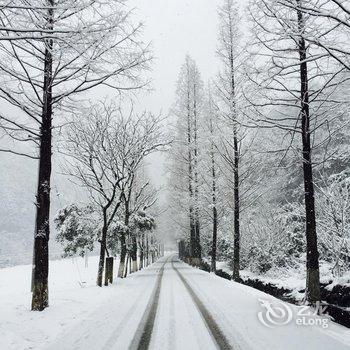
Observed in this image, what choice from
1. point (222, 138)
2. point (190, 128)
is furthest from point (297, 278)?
point (190, 128)

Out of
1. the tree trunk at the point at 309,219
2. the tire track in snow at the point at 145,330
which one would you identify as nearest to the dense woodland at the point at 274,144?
the tree trunk at the point at 309,219

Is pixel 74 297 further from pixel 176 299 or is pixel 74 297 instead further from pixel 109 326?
pixel 109 326

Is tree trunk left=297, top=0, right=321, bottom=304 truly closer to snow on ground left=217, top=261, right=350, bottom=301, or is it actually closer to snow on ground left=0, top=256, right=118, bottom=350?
snow on ground left=217, top=261, right=350, bottom=301

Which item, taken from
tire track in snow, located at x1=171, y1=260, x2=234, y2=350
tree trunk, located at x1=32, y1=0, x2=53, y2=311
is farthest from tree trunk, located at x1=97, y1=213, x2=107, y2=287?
tree trunk, located at x1=32, y1=0, x2=53, y2=311

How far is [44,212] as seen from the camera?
956 centimetres

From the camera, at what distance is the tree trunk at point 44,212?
934 centimetres

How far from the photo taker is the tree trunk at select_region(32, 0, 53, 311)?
934 cm

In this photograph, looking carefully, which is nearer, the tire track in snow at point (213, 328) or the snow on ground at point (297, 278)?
the tire track in snow at point (213, 328)

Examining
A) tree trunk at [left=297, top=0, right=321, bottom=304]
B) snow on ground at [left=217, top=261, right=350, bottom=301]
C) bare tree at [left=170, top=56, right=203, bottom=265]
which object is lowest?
snow on ground at [left=217, top=261, right=350, bottom=301]

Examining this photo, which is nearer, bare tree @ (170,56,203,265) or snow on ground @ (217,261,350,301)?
snow on ground @ (217,261,350,301)

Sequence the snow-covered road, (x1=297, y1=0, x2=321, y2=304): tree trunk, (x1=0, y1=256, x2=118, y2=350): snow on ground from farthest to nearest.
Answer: (x1=297, y1=0, x2=321, y2=304): tree trunk
(x1=0, y1=256, x2=118, y2=350): snow on ground
the snow-covered road

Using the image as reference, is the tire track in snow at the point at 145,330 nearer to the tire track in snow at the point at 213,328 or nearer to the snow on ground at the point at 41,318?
the tire track in snow at the point at 213,328

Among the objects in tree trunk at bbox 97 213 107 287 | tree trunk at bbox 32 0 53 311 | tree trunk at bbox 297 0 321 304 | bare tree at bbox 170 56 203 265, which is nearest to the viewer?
tree trunk at bbox 32 0 53 311

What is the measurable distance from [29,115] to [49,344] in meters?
5.74
